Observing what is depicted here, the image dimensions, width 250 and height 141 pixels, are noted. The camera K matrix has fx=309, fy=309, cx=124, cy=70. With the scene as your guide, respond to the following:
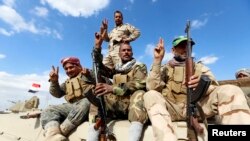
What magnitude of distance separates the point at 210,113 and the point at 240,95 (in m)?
0.51

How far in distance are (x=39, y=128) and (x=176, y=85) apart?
112 inches

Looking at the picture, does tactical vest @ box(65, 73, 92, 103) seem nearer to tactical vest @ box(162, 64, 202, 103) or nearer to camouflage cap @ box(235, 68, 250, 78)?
tactical vest @ box(162, 64, 202, 103)

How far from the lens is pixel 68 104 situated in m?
5.52

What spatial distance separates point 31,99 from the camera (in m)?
10.4

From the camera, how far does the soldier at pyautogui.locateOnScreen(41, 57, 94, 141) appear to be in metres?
4.96

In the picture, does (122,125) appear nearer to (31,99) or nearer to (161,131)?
(161,131)

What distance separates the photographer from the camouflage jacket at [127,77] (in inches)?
188

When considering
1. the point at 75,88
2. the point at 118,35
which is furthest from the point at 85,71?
the point at 118,35

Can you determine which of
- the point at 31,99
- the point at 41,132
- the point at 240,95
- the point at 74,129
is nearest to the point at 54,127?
the point at 74,129

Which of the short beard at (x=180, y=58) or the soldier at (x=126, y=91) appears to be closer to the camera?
the soldier at (x=126, y=91)

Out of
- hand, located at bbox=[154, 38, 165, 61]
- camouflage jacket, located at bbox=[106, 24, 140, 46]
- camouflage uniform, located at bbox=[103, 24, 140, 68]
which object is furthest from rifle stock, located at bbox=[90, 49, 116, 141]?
camouflage jacket, located at bbox=[106, 24, 140, 46]

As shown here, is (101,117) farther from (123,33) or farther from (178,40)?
(123,33)

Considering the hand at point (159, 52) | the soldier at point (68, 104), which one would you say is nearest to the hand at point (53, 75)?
the soldier at point (68, 104)

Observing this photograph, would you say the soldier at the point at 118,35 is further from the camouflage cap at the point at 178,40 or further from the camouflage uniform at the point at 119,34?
the camouflage cap at the point at 178,40
